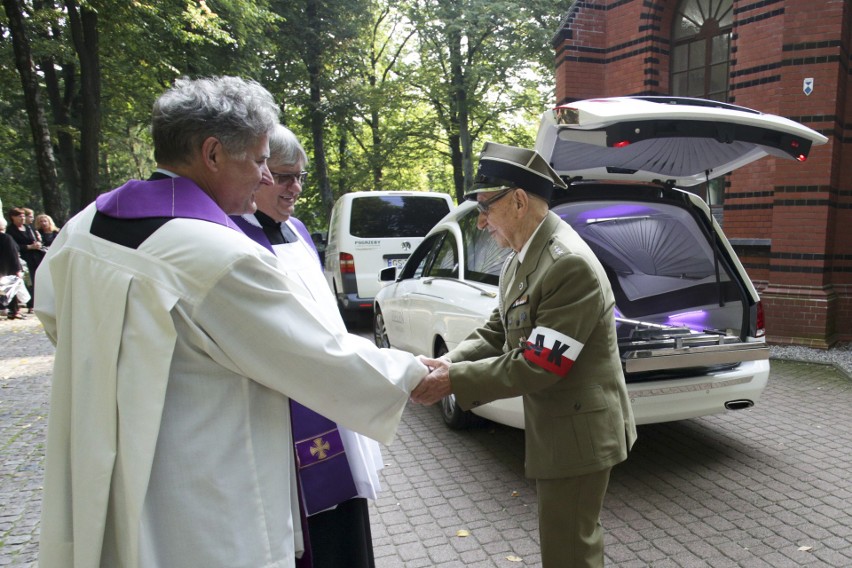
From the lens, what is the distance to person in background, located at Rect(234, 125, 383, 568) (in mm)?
1803

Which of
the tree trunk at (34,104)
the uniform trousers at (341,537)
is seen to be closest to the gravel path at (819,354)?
the uniform trousers at (341,537)

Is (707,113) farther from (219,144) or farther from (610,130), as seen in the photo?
(219,144)

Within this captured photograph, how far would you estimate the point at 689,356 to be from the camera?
11.9 ft

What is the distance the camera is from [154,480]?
1271 millimetres

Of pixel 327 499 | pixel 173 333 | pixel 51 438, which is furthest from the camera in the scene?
pixel 327 499

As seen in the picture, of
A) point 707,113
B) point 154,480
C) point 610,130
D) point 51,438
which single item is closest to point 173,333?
point 154,480

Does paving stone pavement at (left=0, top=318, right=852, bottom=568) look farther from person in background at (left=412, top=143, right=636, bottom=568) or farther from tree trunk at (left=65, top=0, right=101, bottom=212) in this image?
tree trunk at (left=65, top=0, right=101, bottom=212)

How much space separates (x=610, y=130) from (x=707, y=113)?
1.95 feet

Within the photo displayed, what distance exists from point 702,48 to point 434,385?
1019 centimetres

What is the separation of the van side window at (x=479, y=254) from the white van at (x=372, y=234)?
4.51m

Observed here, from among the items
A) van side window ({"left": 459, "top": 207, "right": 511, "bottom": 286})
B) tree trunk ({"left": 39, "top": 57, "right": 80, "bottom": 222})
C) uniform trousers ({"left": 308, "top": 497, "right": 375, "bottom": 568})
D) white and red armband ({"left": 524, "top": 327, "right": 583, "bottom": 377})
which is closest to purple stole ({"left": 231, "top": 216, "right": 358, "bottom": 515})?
A: uniform trousers ({"left": 308, "top": 497, "right": 375, "bottom": 568})

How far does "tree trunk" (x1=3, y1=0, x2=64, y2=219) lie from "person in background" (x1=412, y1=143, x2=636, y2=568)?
1286 cm

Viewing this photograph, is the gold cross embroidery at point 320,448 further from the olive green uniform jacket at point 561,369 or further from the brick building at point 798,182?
the brick building at point 798,182

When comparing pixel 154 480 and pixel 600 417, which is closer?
pixel 154 480
